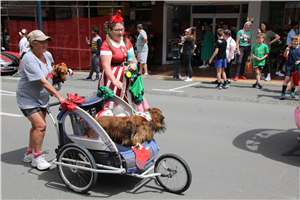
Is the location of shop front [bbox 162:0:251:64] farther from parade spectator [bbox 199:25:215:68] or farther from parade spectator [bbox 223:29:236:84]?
parade spectator [bbox 223:29:236:84]

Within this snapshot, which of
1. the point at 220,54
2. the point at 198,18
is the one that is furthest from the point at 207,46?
the point at 220,54

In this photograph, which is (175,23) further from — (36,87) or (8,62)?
(36,87)

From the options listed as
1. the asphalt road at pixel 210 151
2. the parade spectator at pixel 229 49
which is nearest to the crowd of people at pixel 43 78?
the asphalt road at pixel 210 151

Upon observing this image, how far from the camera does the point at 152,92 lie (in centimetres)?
937

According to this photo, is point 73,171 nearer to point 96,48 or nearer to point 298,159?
point 298,159

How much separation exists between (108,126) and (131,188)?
0.85 metres

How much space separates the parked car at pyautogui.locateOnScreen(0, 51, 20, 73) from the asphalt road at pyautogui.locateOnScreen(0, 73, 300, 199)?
16.5 feet

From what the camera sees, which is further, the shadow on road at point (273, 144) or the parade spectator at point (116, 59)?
the shadow on road at point (273, 144)

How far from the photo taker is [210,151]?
4750 mm

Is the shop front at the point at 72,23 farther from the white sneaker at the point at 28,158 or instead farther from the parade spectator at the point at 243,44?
the white sneaker at the point at 28,158

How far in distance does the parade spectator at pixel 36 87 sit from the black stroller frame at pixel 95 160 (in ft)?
1.53

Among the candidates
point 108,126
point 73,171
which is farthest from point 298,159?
point 73,171

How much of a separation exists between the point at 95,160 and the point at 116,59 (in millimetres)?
1626

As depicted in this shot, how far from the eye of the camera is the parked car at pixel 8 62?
13.1m
